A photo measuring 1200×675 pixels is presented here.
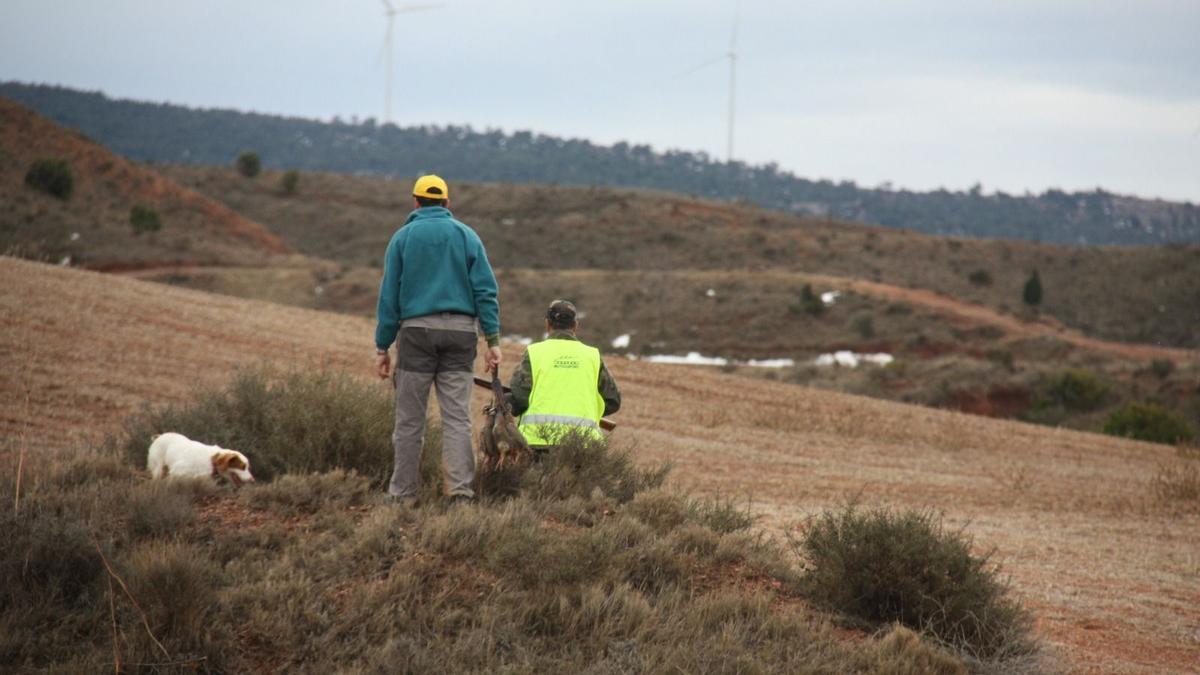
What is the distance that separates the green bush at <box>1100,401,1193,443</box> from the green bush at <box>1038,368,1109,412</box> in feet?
15.1

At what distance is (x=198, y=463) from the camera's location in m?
8.30

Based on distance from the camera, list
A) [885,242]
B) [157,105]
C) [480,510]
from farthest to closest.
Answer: [157,105] < [885,242] < [480,510]

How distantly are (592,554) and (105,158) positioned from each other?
6391 cm

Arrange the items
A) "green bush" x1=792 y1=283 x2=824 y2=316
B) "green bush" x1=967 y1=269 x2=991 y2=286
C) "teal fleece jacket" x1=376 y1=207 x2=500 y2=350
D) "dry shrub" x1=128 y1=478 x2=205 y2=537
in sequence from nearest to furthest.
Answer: "dry shrub" x1=128 y1=478 x2=205 y2=537
"teal fleece jacket" x1=376 y1=207 x2=500 y2=350
"green bush" x1=792 y1=283 x2=824 y2=316
"green bush" x1=967 y1=269 x2=991 y2=286

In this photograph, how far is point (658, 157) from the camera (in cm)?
17075

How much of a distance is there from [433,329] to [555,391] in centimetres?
127

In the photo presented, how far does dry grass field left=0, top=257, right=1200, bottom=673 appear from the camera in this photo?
31.9 ft

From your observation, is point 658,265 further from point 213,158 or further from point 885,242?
point 213,158

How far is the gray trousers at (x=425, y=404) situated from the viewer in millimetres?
7863

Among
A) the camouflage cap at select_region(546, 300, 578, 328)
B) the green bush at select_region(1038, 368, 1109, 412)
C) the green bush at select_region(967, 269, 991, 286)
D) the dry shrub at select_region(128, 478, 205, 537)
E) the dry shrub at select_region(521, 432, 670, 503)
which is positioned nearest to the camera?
the dry shrub at select_region(128, 478, 205, 537)

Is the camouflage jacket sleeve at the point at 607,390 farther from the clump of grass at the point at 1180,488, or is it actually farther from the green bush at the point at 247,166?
the green bush at the point at 247,166

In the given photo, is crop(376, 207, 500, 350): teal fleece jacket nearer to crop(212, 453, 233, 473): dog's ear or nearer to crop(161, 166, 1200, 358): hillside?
crop(212, 453, 233, 473): dog's ear

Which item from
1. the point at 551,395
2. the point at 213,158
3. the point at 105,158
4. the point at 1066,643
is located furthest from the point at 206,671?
the point at 213,158

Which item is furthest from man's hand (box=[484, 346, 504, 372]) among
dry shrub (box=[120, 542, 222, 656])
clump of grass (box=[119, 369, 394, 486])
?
dry shrub (box=[120, 542, 222, 656])
